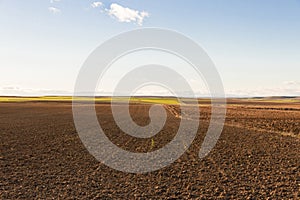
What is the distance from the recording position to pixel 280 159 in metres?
18.3

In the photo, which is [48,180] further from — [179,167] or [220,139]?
[220,139]

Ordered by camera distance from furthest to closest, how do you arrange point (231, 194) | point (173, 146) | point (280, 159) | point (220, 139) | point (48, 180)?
point (220, 139), point (173, 146), point (280, 159), point (48, 180), point (231, 194)

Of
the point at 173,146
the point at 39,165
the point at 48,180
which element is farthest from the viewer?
the point at 173,146

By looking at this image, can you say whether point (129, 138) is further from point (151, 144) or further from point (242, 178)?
point (242, 178)

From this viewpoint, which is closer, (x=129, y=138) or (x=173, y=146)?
(x=173, y=146)

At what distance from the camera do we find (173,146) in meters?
23.1

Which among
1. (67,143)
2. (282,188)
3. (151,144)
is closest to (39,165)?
(67,143)

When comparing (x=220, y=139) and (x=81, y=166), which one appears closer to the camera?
(x=81, y=166)

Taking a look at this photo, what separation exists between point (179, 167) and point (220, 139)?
11091mm

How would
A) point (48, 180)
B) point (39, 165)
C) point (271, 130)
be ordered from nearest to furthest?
point (48, 180) → point (39, 165) → point (271, 130)

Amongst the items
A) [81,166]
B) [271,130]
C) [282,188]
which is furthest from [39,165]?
[271,130]

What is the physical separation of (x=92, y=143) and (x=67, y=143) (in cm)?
209

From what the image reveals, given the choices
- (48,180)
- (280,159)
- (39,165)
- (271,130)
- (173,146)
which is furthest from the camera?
(271,130)

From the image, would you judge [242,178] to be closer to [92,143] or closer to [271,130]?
[92,143]
